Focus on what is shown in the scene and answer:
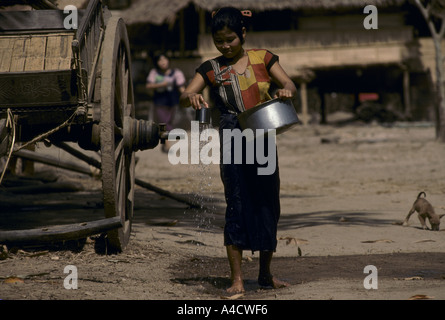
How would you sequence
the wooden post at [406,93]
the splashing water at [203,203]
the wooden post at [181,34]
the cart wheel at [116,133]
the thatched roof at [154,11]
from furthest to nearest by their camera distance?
the wooden post at [181,34] → the wooden post at [406,93] → the thatched roof at [154,11] → the splashing water at [203,203] → the cart wheel at [116,133]

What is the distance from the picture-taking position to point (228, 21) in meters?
3.99

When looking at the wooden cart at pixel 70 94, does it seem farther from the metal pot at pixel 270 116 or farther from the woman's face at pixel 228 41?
the metal pot at pixel 270 116

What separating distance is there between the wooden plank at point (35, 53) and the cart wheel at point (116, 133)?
1.27 ft

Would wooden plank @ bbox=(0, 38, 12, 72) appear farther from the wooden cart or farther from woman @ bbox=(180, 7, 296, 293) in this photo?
woman @ bbox=(180, 7, 296, 293)

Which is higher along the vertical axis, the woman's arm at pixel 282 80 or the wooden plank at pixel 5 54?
the wooden plank at pixel 5 54

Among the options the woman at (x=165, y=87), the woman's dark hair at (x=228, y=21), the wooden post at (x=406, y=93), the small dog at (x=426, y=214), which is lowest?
the small dog at (x=426, y=214)

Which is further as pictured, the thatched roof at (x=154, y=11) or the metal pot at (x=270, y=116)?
the thatched roof at (x=154, y=11)

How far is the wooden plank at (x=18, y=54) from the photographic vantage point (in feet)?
14.7

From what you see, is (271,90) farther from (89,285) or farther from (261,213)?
(89,285)

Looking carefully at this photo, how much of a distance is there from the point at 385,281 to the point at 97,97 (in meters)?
2.11

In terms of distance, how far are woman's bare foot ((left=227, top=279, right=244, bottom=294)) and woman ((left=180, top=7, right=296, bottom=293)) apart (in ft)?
0.10

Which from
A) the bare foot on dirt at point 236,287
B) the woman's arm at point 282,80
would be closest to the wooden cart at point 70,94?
the bare foot on dirt at point 236,287

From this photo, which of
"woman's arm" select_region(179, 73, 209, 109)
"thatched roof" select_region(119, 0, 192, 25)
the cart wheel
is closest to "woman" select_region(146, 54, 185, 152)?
the cart wheel
